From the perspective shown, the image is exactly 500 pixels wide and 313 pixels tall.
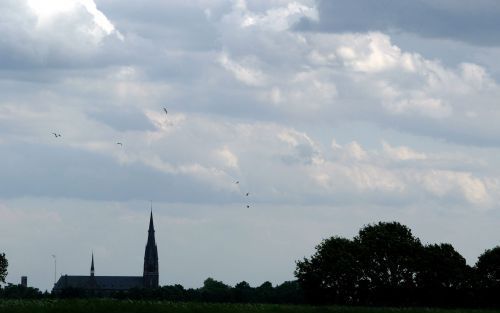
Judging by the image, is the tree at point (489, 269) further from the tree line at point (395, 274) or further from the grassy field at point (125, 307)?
the grassy field at point (125, 307)

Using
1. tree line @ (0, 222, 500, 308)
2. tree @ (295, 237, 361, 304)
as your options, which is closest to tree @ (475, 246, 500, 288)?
tree line @ (0, 222, 500, 308)

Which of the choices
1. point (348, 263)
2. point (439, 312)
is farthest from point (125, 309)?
point (348, 263)

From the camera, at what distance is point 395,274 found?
468 ft

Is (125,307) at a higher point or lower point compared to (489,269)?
lower

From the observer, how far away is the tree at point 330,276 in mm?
140875

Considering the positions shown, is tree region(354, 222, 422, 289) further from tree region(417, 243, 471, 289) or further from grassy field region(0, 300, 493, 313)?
grassy field region(0, 300, 493, 313)

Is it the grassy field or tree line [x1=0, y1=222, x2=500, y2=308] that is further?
tree line [x1=0, y1=222, x2=500, y2=308]

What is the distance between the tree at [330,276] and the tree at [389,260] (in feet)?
5.28

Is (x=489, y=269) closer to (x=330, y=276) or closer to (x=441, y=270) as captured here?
(x=441, y=270)

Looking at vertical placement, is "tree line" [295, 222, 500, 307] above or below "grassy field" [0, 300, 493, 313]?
above

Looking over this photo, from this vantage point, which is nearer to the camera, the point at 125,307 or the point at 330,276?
the point at 125,307

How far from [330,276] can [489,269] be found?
19.7 m

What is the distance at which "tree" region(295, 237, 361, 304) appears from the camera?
462 ft

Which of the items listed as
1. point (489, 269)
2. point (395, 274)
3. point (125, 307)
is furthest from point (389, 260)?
point (125, 307)
